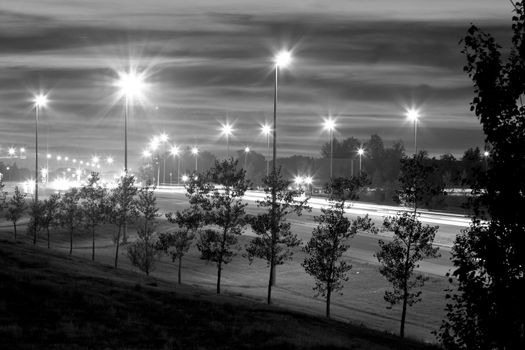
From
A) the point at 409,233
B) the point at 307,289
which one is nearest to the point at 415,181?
the point at 409,233

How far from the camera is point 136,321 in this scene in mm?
21812

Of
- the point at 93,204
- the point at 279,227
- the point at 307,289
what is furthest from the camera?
the point at 93,204

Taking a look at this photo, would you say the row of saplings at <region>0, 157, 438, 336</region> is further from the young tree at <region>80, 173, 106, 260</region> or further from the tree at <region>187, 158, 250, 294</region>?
the young tree at <region>80, 173, 106, 260</region>

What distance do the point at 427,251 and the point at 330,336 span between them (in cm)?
1067

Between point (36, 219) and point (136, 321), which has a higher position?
point (36, 219)

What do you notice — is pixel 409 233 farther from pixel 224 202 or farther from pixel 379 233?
pixel 379 233

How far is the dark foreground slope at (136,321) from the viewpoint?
19031 millimetres

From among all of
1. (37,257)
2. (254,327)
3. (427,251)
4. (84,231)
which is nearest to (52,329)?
(254,327)

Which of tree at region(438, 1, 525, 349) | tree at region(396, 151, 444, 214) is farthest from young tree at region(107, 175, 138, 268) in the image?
tree at region(438, 1, 525, 349)

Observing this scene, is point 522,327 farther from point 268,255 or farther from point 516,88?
point 268,255

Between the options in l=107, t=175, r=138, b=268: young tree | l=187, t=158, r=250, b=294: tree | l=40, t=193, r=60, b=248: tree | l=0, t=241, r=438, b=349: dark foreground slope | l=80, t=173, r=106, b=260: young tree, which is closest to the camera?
l=0, t=241, r=438, b=349: dark foreground slope

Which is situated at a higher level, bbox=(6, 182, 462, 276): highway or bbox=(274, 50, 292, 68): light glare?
bbox=(274, 50, 292, 68): light glare

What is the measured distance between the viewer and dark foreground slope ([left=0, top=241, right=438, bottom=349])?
19031 millimetres

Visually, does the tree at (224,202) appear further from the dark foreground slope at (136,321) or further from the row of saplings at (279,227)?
the dark foreground slope at (136,321)
